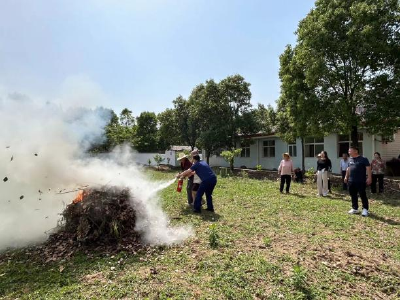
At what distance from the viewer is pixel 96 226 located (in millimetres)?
5949

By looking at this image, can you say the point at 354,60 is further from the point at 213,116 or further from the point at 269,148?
the point at 213,116

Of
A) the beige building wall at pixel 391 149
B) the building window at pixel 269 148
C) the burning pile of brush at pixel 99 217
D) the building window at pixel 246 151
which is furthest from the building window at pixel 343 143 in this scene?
the burning pile of brush at pixel 99 217

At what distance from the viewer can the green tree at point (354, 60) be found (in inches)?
472

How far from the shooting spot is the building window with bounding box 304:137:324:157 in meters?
20.5

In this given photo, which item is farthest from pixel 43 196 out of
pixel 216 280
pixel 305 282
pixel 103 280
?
pixel 305 282

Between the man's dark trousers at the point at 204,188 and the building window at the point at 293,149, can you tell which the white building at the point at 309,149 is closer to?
the building window at the point at 293,149

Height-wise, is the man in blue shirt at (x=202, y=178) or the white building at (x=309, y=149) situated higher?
the white building at (x=309, y=149)

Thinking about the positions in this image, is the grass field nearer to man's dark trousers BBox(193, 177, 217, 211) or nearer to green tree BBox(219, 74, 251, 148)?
man's dark trousers BBox(193, 177, 217, 211)

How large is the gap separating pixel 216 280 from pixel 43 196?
4.89 m

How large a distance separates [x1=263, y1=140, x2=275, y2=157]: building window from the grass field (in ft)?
57.5

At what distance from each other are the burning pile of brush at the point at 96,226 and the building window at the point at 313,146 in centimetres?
1716

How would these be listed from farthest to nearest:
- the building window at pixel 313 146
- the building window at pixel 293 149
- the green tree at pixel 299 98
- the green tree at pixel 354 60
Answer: the building window at pixel 293 149 < the building window at pixel 313 146 < the green tree at pixel 299 98 < the green tree at pixel 354 60

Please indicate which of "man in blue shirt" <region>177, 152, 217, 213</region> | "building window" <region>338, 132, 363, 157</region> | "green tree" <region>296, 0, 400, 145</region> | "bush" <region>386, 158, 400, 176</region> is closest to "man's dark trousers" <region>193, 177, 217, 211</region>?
"man in blue shirt" <region>177, 152, 217, 213</region>

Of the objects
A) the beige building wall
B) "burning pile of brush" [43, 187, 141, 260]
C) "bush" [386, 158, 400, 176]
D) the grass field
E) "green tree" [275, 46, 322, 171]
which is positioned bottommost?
the grass field
